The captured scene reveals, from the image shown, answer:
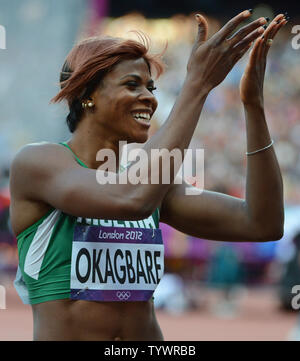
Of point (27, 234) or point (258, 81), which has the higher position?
point (258, 81)

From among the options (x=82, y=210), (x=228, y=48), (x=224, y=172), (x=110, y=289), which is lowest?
(x=110, y=289)

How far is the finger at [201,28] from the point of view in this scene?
2189mm

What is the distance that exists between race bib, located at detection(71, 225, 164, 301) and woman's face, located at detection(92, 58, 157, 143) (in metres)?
0.38

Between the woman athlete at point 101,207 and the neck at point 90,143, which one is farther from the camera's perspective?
the neck at point 90,143

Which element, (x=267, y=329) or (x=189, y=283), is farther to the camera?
(x=189, y=283)

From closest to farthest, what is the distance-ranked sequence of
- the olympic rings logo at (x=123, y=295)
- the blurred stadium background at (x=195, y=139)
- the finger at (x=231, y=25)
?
the finger at (x=231, y=25), the olympic rings logo at (x=123, y=295), the blurred stadium background at (x=195, y=139)

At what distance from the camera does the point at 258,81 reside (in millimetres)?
2535

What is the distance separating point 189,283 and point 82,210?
10.7 meters

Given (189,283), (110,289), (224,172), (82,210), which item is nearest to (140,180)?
(82,210)

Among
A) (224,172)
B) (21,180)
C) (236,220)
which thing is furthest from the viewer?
(224,172)

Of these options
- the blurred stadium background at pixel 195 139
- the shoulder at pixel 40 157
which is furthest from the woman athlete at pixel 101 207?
the blurred stadium background at pixel 195 139

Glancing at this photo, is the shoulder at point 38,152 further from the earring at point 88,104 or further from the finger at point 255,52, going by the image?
the finger at point 255,52

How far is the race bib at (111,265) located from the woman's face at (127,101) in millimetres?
385
